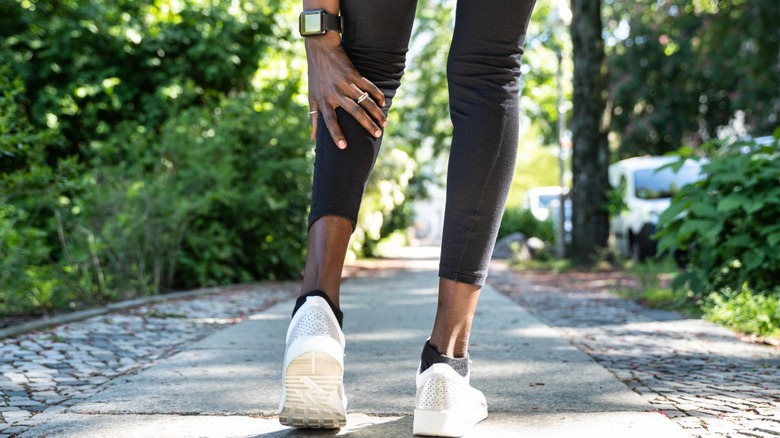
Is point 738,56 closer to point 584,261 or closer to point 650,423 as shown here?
point 584,261

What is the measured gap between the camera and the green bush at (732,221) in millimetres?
4820

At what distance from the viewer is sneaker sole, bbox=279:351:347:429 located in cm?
190

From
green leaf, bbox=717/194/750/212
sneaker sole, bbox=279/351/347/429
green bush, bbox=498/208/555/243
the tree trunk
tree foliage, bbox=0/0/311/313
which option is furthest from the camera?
green bush, bbox=498/208/555/243

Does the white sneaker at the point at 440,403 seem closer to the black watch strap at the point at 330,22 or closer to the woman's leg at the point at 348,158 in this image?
the woman's leg at the point at 348,158

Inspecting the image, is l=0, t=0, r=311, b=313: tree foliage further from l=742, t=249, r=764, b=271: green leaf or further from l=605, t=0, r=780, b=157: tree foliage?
l=605, t=0, r=780, b=157: tree foliage

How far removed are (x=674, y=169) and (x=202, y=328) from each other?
298 cm

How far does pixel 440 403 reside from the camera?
1973mm

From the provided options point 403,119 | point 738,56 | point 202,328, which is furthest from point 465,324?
point 403,119

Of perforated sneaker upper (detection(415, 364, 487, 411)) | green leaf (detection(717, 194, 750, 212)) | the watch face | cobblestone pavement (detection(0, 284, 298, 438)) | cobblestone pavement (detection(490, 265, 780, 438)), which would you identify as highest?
the watch face

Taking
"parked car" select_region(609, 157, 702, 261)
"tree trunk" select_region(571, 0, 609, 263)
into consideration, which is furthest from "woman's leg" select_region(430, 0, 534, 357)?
"parked car" select_region(609, 157, 702, 261)

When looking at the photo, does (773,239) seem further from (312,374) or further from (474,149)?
(312,374)

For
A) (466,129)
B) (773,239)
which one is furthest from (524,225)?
(466,129)

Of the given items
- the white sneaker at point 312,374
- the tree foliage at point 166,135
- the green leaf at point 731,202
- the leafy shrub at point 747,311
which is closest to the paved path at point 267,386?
the white sneaker at point 312,374

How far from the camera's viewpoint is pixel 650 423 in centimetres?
213
